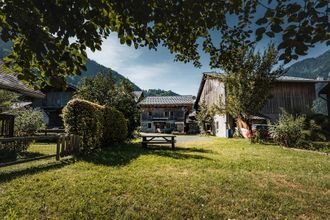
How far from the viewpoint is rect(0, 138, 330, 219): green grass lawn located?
394 cm

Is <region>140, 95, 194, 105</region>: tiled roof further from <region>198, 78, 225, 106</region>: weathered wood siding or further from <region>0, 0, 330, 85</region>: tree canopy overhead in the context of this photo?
<region>0, 0, 330, 85</region>: tree canopy overhead

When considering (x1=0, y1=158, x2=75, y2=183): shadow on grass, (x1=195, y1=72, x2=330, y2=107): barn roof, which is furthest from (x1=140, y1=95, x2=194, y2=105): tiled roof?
(x1=0, y1=158, x2=75, y2=183): shadow on grass

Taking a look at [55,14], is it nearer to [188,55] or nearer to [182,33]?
[182,33]

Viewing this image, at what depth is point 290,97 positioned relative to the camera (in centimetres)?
2588

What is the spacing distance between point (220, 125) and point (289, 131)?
44.4ft

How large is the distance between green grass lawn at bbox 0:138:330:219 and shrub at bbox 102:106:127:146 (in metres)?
6.00

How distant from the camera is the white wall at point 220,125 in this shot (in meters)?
26.0

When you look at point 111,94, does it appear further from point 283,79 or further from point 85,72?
point 283,79

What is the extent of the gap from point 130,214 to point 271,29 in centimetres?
352

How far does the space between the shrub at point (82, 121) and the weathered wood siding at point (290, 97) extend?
2119 centimetres

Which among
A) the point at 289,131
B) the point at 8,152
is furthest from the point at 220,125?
the point at 8,152

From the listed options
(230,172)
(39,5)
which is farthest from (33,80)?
(230,172)

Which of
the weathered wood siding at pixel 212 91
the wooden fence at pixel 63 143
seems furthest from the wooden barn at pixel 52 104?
the wooden fence at pixel 63 143

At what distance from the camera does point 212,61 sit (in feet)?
16.0
